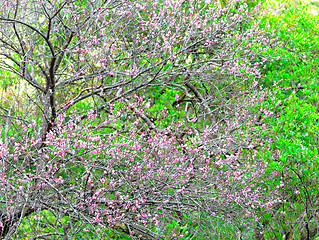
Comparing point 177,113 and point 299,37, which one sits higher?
point 299,37

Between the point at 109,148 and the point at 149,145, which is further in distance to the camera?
the point at 109,148

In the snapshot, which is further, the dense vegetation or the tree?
the dense vegetation

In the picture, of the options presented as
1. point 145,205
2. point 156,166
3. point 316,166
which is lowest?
point 316,166

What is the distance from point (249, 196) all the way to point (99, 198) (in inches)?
105

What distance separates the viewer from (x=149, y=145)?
20.8 feet

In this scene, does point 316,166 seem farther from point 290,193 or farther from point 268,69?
point 268,69

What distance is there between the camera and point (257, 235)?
25.0 feet

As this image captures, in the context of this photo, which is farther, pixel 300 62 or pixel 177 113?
pixel 177 113

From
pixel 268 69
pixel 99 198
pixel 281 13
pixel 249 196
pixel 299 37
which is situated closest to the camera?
pixel 99 198

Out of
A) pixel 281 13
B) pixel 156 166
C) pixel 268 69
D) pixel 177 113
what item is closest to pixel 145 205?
pixel 156 166

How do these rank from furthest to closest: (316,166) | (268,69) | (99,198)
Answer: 1. (268,69)
2. (316,166)
3. (99,198)

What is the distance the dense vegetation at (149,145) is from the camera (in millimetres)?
4938

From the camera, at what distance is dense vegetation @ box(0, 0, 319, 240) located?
494cm

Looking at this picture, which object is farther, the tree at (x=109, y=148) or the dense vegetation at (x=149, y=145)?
the dense vegetation at (x=149, y=145)
